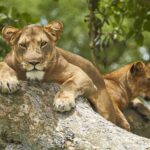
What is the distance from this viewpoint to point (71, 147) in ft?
20.7

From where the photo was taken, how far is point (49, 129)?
6.40 metres

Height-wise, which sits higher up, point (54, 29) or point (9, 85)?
point (54, 29)

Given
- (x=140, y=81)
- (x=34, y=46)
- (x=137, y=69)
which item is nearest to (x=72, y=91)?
(x=34, y=46)

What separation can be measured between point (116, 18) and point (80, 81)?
2.84m

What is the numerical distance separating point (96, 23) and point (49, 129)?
3156 mm

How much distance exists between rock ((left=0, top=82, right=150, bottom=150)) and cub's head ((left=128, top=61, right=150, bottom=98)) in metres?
3.25

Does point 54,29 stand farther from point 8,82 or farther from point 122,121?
point 122,121

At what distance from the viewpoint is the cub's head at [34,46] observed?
6648 millimetres

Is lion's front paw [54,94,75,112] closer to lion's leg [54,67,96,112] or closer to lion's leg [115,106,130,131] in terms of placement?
lion's leg [54,67,96,112]

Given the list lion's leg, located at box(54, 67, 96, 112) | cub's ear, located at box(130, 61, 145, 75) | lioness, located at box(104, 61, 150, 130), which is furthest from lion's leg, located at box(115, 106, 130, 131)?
cub's ear, located at box(130, 61, 145, 75)

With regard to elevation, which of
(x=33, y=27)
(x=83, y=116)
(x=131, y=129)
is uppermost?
(x=33, y=27)

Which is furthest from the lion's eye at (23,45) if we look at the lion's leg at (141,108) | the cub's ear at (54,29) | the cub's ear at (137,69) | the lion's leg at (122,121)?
the cub's ear at (137,69)

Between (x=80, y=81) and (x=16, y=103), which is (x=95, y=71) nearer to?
(x=80, y=81)

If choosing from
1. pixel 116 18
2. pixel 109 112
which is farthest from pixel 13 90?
pixel 116 18
